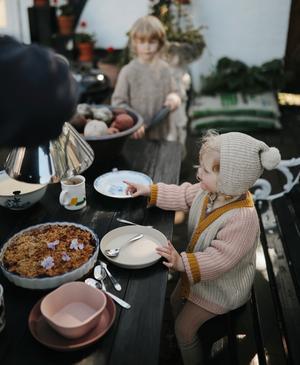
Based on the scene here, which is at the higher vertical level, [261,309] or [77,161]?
[77,161]

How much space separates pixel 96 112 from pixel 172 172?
0.53 meters

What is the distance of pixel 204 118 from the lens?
16.0 ft

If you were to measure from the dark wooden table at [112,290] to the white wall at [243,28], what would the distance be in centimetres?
359

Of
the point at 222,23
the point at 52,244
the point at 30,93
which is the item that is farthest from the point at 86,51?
the point at 30,93

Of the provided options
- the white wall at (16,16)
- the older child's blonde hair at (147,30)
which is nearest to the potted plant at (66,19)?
the white wall at (16,16)

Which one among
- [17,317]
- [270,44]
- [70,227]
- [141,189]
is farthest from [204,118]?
[17,317]

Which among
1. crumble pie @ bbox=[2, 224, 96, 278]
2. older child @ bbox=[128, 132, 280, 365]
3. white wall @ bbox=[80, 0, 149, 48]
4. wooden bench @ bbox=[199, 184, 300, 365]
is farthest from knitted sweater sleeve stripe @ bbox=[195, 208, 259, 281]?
white wall @ bbox=[80, 0, 149, 48]

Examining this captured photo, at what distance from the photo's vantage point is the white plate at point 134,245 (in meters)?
1.45

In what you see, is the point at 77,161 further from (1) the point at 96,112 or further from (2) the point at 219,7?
(2) the point at 219,7

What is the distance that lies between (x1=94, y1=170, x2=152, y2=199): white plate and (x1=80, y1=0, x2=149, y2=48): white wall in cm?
376

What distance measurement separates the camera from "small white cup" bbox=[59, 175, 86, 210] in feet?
5.76

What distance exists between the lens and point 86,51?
216 inches

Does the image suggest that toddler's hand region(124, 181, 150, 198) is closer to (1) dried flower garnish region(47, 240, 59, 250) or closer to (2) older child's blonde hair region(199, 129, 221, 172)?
(2) older child's blonde hair region(199, 129, 221, 172)

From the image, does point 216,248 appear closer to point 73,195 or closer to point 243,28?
point 73,195
